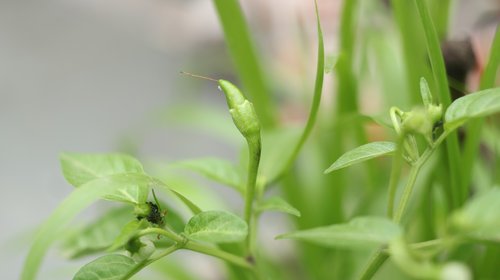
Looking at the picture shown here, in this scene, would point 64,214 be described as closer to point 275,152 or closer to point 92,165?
point 92,165

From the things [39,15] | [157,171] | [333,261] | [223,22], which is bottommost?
[333,261]

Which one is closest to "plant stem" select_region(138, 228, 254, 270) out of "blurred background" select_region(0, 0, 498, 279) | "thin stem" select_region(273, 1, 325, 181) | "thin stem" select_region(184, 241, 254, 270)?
"thin stem" select_region(184, 241, 254, 270)

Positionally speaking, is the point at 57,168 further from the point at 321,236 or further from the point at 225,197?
the point at 321,236

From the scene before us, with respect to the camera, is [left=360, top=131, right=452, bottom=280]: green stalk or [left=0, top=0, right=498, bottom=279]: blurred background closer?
[left=360, top=131, right=452, bottom=280]: green stalk

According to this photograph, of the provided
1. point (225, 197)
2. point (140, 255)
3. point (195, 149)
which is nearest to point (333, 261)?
point (140, 255)

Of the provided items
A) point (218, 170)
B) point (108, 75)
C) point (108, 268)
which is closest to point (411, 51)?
point (218, 170)

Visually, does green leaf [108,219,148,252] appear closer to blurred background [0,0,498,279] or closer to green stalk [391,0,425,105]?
green stalk [391,0,425,105]

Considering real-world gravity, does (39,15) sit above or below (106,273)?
above
